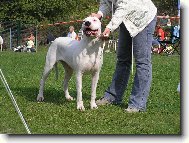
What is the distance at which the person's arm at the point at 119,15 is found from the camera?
556cm

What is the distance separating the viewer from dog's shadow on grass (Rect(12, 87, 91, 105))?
654 centimetres

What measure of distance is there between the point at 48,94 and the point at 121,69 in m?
1.23

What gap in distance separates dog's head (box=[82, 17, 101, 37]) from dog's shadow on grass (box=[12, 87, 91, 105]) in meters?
1.25

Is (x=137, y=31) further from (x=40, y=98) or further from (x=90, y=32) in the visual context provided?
(x=40, y=98)

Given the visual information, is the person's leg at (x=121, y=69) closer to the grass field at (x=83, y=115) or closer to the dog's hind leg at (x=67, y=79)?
the grass field at (x=83, y=115)

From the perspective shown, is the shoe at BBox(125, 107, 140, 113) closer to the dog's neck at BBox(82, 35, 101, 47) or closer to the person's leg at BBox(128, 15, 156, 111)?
the person's leg at BBox(128, 15, 156, 111)

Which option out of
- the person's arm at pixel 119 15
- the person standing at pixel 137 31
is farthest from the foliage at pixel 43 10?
the person's arm at pixel 119 15

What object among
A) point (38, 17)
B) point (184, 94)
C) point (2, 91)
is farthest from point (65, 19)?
point (184, 94)

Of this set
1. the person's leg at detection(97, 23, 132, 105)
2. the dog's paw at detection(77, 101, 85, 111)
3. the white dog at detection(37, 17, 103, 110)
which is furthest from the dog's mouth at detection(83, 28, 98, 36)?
the dog's paw at detection(77, 101, 85, 111)

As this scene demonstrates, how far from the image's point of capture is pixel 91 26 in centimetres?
536

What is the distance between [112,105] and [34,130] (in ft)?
5.20

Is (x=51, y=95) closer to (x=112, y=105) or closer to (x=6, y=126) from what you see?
(x=112, y=105)

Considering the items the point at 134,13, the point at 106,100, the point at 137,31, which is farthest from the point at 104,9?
the point at 106,100

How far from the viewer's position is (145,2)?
582 cm
